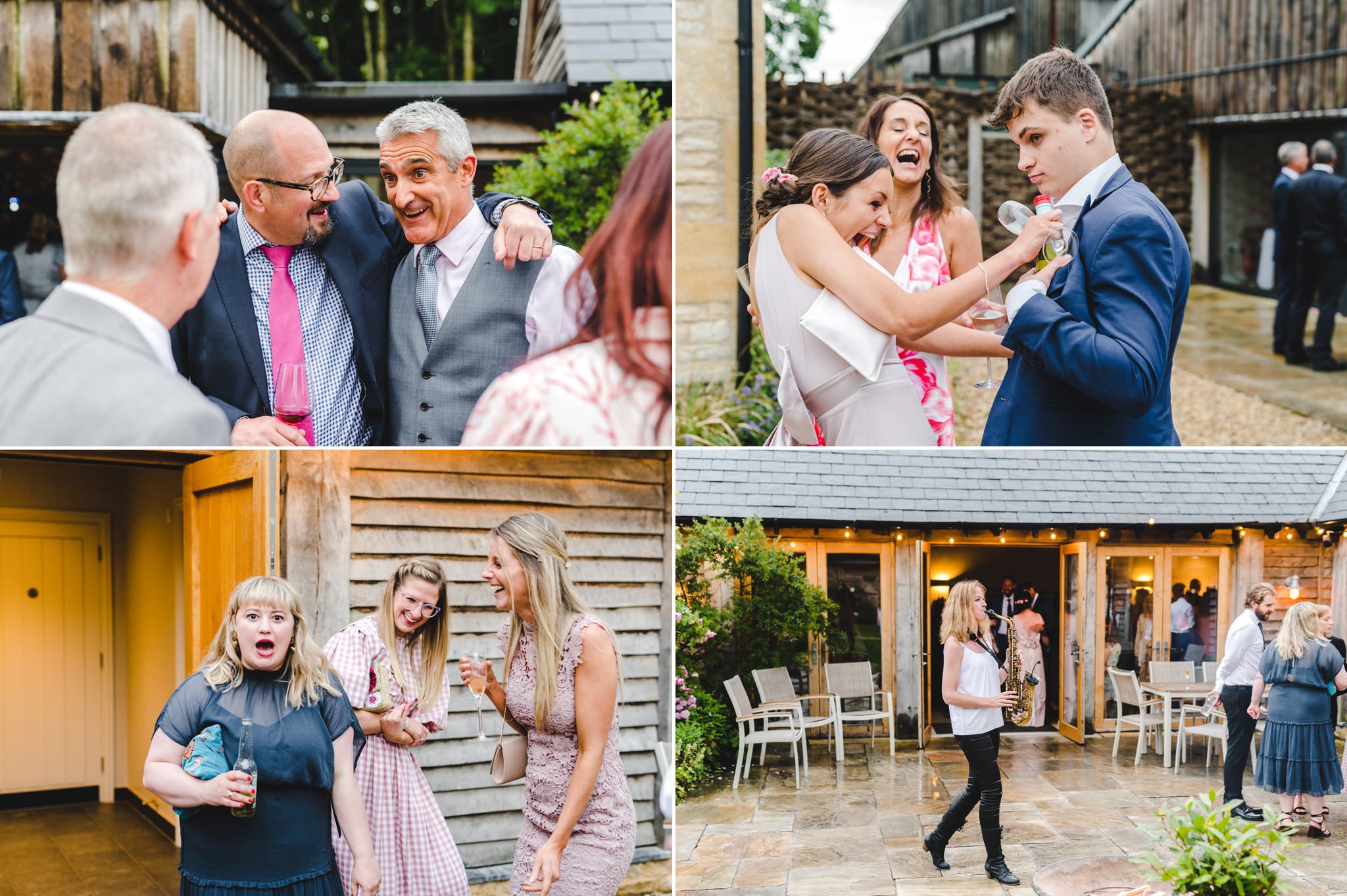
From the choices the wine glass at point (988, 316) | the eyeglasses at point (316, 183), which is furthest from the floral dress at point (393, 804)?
the wine glass at point (988, 316)

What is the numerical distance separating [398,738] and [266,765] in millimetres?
448

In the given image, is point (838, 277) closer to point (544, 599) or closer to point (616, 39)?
point (544, 599)

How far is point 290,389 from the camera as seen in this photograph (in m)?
2.14

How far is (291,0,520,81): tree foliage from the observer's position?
1339 cm

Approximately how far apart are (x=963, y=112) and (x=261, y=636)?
346 cm

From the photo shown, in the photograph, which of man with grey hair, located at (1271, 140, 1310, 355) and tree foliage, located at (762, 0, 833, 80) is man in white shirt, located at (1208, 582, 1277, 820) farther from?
man with grey hair, located at (1271, 140, 1310, 355)

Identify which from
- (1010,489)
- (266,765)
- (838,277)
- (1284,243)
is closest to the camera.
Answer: (838,277)

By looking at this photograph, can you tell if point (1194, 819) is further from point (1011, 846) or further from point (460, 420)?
point (460, 420)

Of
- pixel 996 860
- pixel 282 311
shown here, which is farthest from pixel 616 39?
pixel 996 860

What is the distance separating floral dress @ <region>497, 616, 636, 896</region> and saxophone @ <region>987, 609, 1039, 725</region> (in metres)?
1.20

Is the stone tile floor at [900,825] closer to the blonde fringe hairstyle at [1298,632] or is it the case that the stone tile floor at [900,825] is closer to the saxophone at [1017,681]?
the saxophone at [1017,681]

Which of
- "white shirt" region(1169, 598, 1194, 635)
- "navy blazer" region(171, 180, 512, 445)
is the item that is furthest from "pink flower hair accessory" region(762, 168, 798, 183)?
"white shirt" region(1169, 598, 1194, 635)

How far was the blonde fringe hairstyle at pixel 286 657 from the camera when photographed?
7.79 feet

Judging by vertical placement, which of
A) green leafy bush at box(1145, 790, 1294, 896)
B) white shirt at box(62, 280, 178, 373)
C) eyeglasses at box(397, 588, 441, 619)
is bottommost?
green leafy bush at box(1145, 790, 1294, 896)
